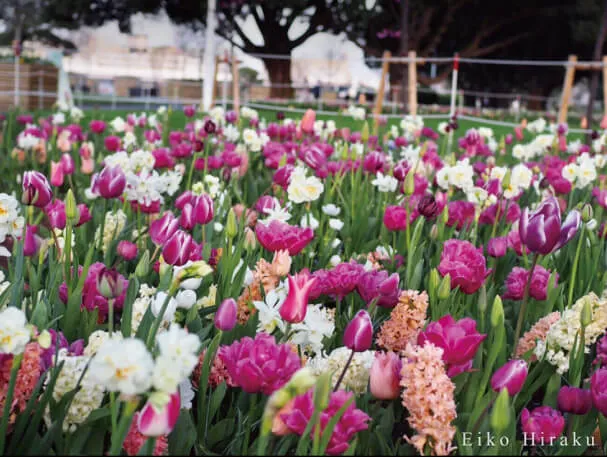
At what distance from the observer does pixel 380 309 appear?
5.11 feet

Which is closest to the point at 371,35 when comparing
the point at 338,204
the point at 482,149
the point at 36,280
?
the point at 482,149

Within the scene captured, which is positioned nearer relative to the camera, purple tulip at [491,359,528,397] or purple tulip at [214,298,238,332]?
purple tulip at [491,359,528,397]

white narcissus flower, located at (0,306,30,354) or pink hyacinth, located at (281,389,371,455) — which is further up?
white narcissus flower, located at (0,306,30,354)

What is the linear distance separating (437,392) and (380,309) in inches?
28.5

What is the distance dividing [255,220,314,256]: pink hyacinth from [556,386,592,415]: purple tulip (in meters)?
0.50

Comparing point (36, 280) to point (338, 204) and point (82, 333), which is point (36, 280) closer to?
point (82, 333)

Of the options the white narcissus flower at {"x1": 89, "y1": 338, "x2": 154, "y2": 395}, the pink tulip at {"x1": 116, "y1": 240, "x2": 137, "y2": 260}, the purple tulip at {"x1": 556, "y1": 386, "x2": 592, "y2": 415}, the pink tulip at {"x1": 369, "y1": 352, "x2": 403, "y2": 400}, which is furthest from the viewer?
the pink tulip at {"x1": 116, "y1": 240, "x2": 137, "y2": 260}

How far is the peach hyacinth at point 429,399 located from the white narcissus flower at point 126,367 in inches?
12.9

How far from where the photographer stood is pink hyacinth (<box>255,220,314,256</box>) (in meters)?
1.33

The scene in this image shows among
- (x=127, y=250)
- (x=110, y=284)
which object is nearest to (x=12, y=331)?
(x=110, y=284)

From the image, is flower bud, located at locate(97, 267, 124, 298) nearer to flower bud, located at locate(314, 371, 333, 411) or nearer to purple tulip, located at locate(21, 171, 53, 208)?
flower bud, located at locate(314, 371, 333, 411)

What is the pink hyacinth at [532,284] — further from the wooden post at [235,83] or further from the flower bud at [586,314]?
the wooden post at [235,83]

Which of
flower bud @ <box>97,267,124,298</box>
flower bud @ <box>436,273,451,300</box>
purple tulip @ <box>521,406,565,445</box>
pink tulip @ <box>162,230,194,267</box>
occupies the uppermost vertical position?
pink tulip @ <box>162,230,194,267</box>

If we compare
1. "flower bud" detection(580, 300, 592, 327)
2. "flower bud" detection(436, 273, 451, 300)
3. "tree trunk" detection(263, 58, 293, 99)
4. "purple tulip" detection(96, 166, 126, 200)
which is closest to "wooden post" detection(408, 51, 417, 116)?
"purple tulip" detection(96, 166, 126, 200)
